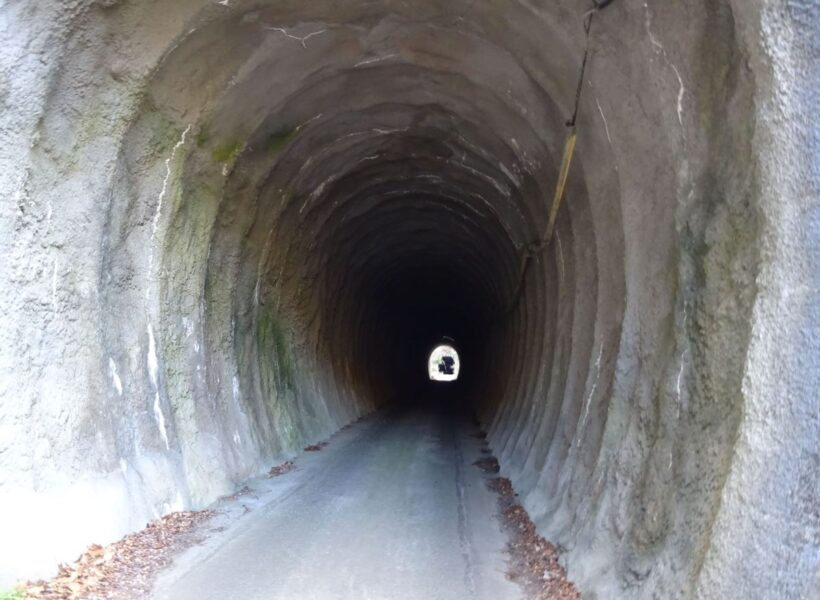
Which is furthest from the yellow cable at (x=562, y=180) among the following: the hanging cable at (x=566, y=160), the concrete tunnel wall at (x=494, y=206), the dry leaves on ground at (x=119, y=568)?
the dry leaves on ground at (x=119, y=568)

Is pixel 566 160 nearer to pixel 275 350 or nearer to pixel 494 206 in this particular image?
pixel 494 206

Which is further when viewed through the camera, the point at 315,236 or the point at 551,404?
the point at 315,236

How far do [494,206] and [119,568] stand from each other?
881cm

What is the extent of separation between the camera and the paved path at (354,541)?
5891 mm

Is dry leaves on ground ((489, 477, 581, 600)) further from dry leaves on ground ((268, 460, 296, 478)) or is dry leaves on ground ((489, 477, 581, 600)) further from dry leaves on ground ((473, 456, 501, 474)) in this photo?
dry leaves on ground ((268, 460, 296, 478))

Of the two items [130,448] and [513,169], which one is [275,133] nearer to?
[513,169]

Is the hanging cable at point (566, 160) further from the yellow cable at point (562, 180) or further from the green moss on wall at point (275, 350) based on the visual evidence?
the green moss on wall at point (275, 350)

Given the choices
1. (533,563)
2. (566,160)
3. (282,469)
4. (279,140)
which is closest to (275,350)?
(282,469)

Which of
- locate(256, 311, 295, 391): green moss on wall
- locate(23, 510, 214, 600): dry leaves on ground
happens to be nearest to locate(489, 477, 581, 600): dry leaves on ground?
locate(23, 510, 214, 600): dry leaves on ground

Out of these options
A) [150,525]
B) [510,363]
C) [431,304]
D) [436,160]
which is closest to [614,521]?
[150,525]

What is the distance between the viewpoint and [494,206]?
42.6 feet

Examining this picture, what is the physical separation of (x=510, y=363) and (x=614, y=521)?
1245cm

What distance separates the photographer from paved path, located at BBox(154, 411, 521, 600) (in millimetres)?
5891

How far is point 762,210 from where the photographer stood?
384 cm
